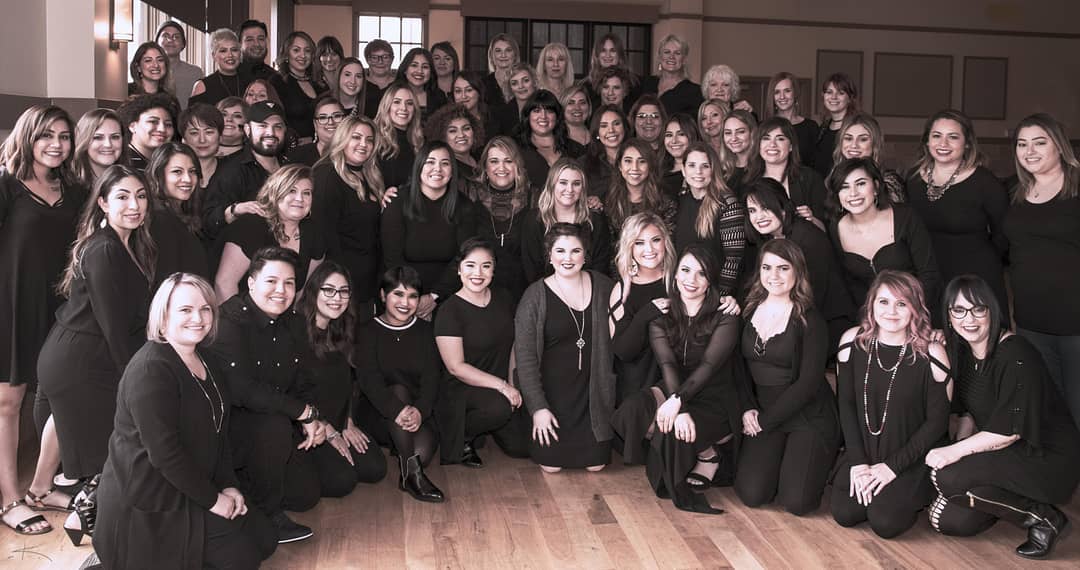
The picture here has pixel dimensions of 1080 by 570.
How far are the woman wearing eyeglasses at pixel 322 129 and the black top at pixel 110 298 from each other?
1.74m

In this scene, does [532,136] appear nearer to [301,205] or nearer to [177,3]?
[301,205]

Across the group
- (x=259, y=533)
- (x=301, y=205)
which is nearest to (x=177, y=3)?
(x=301, y=205)

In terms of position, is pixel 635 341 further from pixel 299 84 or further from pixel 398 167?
pixel 299 84

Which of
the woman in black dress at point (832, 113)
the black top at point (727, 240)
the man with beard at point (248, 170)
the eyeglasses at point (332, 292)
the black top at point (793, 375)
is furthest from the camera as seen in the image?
the woman in black dress at point (832, 113)

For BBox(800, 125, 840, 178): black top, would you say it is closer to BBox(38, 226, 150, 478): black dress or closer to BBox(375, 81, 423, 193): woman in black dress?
BBox(375, 81, 423, 193): woman in black dress

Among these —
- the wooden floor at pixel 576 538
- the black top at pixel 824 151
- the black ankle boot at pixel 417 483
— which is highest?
the black top at pixel 824 151

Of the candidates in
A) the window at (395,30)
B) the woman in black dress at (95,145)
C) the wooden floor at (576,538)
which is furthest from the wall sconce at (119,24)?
the window at (395,30)

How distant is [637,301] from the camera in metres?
4.41

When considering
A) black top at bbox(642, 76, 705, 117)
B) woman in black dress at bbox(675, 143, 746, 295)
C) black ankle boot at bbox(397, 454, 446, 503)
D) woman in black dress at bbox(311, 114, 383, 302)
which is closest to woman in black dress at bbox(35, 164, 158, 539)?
black ankle boot at bbox(397, 454, 446, 503)

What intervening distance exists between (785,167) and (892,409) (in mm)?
1432

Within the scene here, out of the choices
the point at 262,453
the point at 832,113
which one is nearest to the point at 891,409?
the point at 262,453

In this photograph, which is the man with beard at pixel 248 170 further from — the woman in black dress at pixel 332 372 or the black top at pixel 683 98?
the black top at pixel 683 98

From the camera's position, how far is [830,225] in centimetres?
455

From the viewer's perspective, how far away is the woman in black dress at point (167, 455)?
9.59ft
